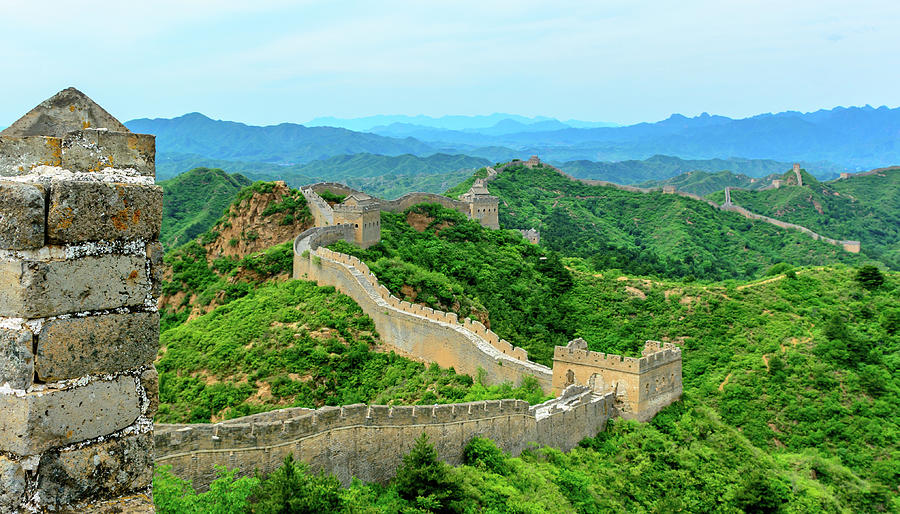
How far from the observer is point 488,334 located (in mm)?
27156

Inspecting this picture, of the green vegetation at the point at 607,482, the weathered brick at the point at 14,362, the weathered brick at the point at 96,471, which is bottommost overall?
the green vegetation at the point at 607,482

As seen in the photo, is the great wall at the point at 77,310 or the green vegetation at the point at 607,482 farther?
the green vegetation at the point at 607,482

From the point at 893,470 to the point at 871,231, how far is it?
102 meters

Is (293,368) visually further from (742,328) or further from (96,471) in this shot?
(742,328)

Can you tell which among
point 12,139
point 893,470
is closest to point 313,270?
point 893,470

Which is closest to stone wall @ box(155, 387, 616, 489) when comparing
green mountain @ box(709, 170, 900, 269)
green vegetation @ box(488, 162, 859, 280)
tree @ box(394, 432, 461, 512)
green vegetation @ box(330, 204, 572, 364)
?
tree @ box(394, 432, 461, 512)

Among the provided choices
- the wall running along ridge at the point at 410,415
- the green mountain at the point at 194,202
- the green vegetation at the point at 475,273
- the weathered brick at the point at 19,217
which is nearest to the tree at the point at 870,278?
the green vegetation at the point at 475,273

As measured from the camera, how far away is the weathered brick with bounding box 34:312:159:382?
4703 mm

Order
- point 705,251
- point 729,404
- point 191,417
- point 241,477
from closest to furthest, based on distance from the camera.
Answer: point 241,477
point 191,417
point 729,404
point 705,251

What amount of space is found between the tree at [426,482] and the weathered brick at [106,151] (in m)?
12.2

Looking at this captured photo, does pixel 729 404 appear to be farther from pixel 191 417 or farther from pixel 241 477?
pixel 241 477

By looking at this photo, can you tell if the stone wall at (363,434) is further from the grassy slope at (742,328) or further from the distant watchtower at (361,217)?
the distant watchtower at (361,217)

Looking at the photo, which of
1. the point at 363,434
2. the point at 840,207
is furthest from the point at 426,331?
the point at 840,207

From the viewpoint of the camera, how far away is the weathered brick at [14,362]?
465 centimetres
